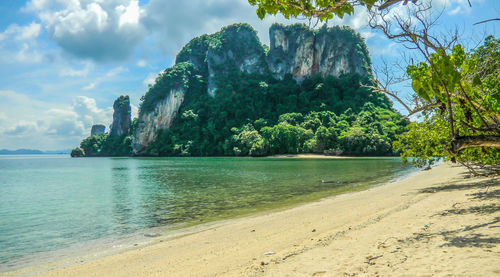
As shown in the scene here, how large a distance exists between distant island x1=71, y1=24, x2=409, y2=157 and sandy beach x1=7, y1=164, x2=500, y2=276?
235 ft

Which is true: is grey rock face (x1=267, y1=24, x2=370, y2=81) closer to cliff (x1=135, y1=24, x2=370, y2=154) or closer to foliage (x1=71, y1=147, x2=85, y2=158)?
cliff (x1=135, y1=24, x2=370, y2=154)

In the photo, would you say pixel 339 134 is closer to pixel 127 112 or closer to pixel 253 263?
pixel 253 263

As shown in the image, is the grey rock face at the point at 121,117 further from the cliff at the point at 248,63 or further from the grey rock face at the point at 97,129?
the grey rock face at the point at 97,129

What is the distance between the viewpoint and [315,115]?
9444cm

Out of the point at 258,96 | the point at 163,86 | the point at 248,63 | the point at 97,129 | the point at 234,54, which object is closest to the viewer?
the point at 258,96

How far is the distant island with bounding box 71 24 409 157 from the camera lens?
89.8 m

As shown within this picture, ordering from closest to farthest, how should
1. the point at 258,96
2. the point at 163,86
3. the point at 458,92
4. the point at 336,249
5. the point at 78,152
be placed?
the point at 458,92 < the point at 336,249 < the point at 258,96 < the point at 163,86 < the point at 78,152

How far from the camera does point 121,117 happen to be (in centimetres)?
15275

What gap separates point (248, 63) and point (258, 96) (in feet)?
66.3

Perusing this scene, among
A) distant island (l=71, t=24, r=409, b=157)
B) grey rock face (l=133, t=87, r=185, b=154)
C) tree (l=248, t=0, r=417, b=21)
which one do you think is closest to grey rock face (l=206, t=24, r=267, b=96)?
distant island (l=71, t=24, r=409, b=157)

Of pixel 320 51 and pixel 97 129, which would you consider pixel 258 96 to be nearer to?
pixel 320 51

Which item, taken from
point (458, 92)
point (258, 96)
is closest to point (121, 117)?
point (258, 96)

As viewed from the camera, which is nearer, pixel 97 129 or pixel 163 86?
pixel 163 86

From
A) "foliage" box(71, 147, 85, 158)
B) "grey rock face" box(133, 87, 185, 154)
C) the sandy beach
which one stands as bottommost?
the sandy beach
